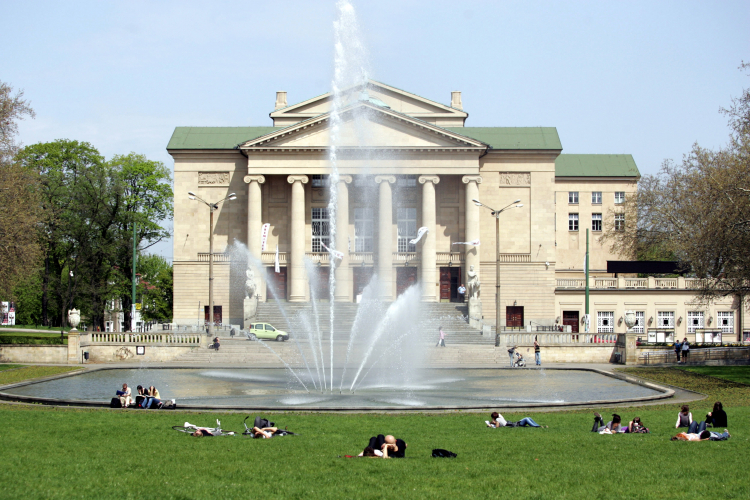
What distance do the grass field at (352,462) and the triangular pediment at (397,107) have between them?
A: 5820cm

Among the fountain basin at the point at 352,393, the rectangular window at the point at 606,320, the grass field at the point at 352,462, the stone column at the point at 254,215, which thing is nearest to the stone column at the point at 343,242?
the stone column at the point at 254,215

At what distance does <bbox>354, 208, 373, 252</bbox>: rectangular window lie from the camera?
7338cm

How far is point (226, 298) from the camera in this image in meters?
72.4

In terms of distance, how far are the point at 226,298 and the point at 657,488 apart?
200 ft

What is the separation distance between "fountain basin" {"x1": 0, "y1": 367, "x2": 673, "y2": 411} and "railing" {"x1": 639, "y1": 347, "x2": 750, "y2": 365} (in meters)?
9.22

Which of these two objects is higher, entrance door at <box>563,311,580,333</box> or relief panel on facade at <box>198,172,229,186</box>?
relief panel on facade at <box>198,172,229,186</box>

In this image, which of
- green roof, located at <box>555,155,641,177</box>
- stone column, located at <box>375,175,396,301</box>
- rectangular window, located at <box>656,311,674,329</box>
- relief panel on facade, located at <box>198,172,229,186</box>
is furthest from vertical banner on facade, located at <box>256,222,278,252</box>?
green roof, located at <box>555,155,641,177</box>

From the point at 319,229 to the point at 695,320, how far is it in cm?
3369

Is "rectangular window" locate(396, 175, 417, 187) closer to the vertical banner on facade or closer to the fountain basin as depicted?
the vertical banner on facade

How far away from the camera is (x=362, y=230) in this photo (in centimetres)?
7362

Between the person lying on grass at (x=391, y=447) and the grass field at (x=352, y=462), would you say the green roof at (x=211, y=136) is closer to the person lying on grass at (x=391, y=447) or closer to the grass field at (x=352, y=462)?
the grass field at (x=352, y=462)

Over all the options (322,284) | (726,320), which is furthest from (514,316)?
(726,320)

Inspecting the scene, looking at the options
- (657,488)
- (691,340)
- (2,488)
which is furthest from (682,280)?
(2,488)

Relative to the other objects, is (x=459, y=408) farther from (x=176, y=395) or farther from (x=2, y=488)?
(x=2, y=488)
